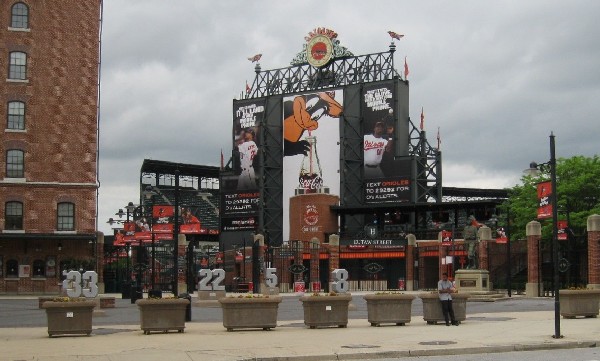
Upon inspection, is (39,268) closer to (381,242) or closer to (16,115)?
(16,115)

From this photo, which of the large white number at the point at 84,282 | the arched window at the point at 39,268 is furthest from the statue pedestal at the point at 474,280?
the arched window at the point at 39,268

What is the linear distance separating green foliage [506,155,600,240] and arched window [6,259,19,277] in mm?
39187

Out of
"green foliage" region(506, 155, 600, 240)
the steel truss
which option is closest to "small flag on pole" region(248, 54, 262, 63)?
the steel truss

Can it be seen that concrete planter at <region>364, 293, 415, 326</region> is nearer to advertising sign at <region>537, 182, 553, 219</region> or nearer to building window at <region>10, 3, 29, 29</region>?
advertising sign at <region>537, 182, 553, 219</region>

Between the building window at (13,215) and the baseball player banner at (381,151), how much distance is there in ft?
124

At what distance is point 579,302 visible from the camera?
28484mm

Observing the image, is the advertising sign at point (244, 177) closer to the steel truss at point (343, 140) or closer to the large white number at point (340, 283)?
the steel truss at point (343, 140)

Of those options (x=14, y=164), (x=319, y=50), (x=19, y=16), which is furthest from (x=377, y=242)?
(x=19, y=16)

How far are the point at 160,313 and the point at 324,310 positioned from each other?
4.93m

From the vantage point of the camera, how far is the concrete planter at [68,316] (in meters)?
23.1

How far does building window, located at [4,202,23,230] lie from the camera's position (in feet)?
188

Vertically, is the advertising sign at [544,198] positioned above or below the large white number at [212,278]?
above

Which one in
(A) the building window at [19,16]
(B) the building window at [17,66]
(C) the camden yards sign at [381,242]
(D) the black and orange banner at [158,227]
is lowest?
(C) the camden yards sign at [381,242]

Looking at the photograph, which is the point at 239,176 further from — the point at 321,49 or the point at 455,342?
the point at 455,342
